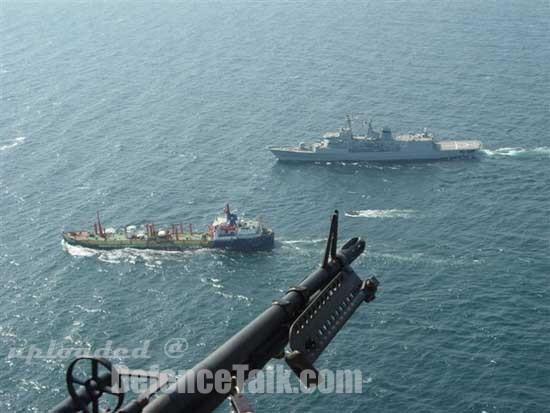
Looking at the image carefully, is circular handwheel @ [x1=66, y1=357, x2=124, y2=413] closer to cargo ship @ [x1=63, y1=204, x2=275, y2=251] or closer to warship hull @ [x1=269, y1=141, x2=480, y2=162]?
cargo ship @ [x1=63, y1=204, x2=275, y2=251]

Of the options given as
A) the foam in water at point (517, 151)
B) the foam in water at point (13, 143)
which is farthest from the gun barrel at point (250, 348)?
the foam in water at point (13, 143)

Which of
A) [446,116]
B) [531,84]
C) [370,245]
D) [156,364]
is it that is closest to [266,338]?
[156,364]

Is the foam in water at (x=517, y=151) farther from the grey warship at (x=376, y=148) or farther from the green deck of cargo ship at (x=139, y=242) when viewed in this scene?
the green deck of cargo ship at (x=139, y=242)

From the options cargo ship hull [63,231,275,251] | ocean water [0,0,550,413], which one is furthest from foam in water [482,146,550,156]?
cargo ship hull [63,231,275,251]

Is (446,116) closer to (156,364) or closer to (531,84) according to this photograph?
(531,84)

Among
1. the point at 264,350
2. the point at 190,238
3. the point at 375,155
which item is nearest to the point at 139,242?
the point at 190,238

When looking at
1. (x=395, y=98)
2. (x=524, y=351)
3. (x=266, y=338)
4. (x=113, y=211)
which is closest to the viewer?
(x=266, y=338)

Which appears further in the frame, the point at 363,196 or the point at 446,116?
the point at 446,116
